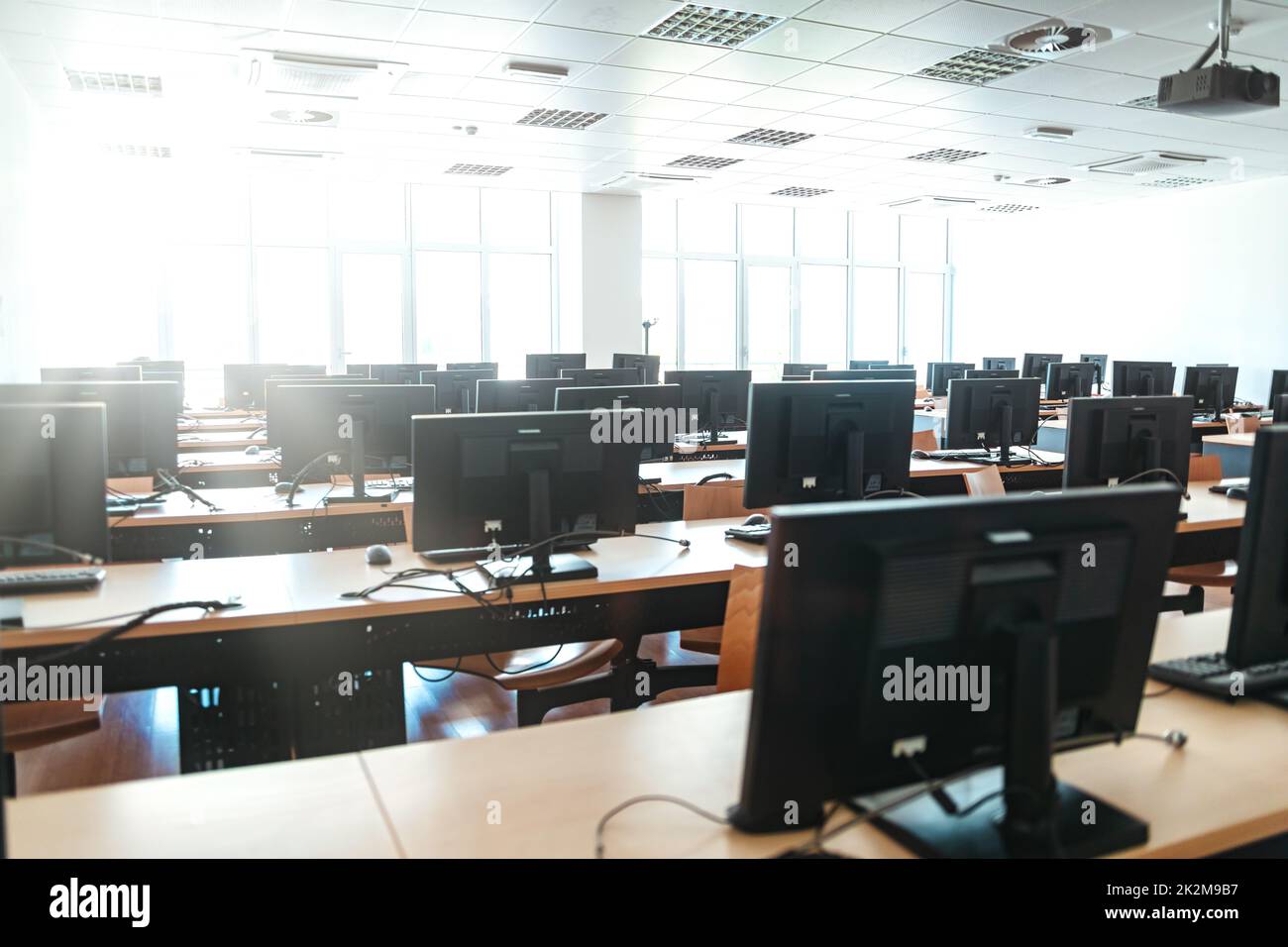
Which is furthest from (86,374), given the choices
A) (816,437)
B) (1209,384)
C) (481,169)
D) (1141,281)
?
(1141,281)

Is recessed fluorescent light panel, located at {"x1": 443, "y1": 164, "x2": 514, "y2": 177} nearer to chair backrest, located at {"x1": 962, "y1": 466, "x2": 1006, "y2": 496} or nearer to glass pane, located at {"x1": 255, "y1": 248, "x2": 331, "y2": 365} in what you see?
glass pane, located at {"x1": 255, "y1": 248, "x2": 331, "y2": 365}

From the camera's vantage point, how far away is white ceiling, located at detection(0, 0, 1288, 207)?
5.44 metres

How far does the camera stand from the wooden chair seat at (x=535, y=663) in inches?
107

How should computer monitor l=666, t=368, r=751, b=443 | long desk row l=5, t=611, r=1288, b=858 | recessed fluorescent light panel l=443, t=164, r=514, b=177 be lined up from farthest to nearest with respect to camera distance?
recessed fluorescent light panel l=443, t=164, r=514, b=177 < computer monitor l=666, t=368, r=751, b=443 < long desk row l=5, t=611, r=1288, b=858

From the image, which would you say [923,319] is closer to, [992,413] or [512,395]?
[992,413]

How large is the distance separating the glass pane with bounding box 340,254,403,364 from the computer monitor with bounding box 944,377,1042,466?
7815 millimetres

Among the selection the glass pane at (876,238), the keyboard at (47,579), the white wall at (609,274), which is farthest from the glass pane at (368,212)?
the keyboard at (47,579)

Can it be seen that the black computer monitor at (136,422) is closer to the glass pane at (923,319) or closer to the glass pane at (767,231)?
the glass pane at (767,231)

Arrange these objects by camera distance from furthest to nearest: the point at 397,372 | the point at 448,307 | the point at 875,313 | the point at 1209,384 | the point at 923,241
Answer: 1. the point at 923,241
2. the point at 875,313
3. the point at 448,307
4. the point at 1209,384
5. the point at 397,372

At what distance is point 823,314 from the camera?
45.9 ft

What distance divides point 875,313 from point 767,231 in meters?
2.28

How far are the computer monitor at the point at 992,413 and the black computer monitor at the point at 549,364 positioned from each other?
156 inches

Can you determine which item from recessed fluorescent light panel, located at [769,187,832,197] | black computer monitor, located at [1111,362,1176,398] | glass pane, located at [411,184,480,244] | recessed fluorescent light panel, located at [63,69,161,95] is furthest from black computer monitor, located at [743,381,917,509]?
glass pane, located at [411,184,480,244]
